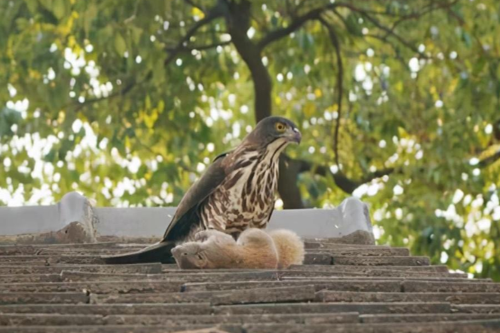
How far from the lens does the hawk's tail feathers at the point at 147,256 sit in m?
5.18

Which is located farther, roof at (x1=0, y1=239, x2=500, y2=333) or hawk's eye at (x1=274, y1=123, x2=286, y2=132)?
hawk's eye at (x1=274, y1=123, x2=286, y2=132)

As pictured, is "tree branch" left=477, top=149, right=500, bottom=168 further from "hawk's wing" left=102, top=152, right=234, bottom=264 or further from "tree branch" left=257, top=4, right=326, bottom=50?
"hawk's wing" left=102, top=152, right=234, bottom=264

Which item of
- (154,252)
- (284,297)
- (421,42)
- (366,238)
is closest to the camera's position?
(284,297)

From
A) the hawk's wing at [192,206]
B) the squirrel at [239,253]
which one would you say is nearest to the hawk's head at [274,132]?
the hawk's wing at [192,206]

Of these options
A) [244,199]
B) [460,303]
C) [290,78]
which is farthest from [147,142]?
[460,303]

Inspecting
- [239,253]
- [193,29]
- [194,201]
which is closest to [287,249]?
[239,253]

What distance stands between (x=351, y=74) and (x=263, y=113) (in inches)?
54.7

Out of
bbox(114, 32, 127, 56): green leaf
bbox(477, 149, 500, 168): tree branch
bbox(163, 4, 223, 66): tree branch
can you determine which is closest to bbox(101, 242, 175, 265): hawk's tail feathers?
bbox(114, 32, 127, 56): green leaf

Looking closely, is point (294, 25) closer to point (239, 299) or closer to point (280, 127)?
point (280, 127)

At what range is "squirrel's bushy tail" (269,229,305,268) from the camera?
16.3 ft

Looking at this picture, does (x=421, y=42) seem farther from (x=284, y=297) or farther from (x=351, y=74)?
(x=284, y=297)

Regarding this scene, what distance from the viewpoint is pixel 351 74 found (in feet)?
50.8

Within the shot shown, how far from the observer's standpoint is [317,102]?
1580 cm

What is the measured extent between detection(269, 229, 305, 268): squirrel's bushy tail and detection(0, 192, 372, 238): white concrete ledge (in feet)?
5.17
